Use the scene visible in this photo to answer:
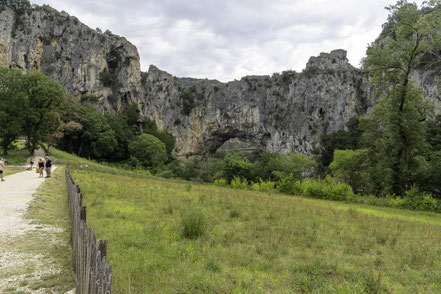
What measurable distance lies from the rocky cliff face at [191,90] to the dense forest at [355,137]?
8599 millimetres

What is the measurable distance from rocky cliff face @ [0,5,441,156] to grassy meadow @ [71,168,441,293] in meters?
62.0

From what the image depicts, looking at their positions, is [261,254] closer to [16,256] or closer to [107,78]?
[16,256]

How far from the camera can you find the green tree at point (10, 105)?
3070 cm

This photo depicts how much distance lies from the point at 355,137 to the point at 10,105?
61.9 metres

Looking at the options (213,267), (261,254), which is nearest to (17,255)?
(213,267)

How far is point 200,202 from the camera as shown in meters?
11.2

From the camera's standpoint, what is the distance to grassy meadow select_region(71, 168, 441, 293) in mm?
3916

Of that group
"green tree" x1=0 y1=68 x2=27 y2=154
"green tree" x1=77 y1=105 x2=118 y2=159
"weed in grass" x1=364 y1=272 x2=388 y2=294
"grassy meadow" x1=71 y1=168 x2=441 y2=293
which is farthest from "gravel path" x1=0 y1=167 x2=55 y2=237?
"green tree" x1=77 y1=105 x2=118 y2=159

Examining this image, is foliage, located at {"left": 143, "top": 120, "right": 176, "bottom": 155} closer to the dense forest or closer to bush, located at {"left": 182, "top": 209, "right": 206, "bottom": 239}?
the dense forest

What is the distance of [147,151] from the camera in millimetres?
58031

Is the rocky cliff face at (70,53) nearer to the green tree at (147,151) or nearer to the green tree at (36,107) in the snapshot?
the green tree at (147,151)

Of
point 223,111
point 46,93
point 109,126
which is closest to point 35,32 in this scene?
point 109,126

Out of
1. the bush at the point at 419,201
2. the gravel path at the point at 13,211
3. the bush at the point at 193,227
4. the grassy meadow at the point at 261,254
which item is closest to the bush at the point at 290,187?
the bush at the point at 419,201

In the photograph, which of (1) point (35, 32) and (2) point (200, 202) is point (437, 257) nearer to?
(2) point (200, 202)
